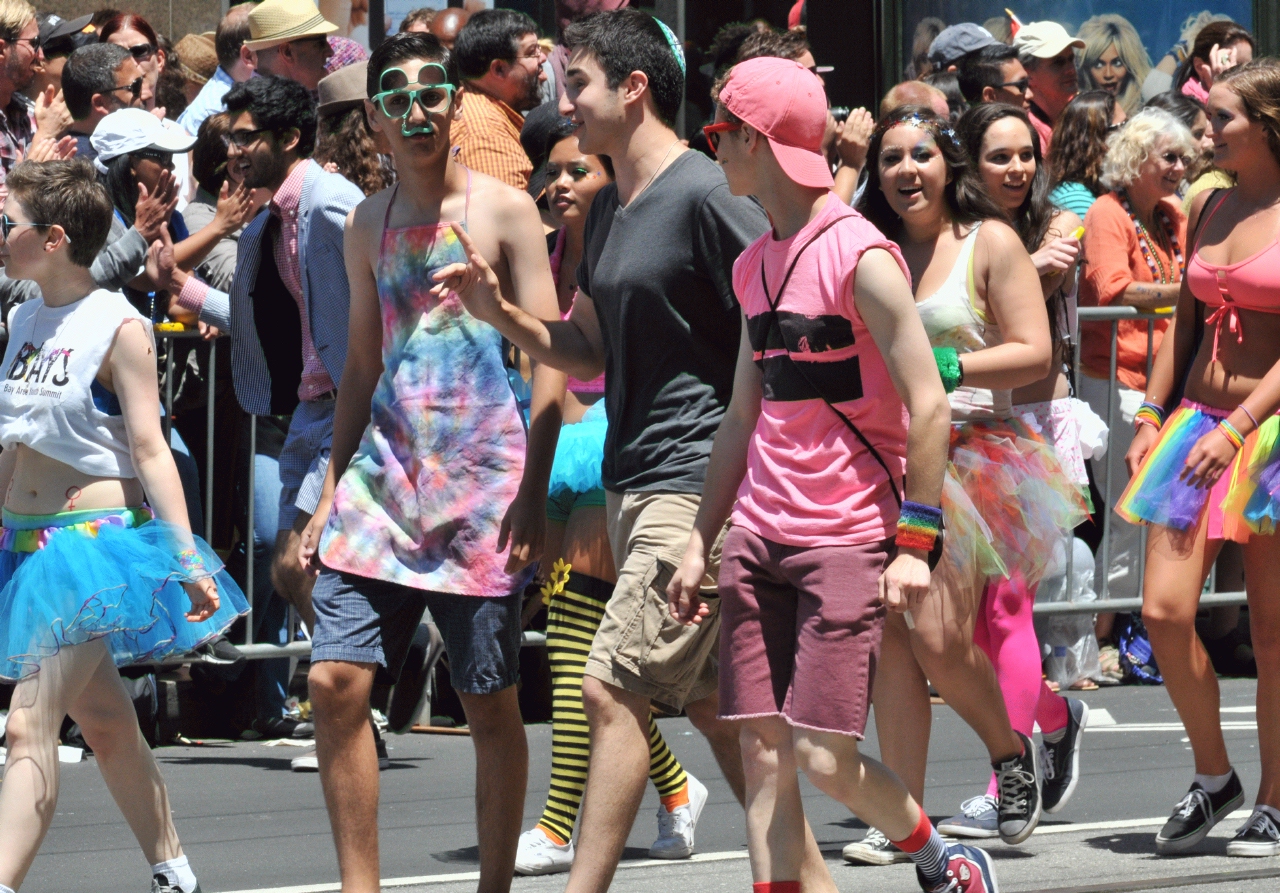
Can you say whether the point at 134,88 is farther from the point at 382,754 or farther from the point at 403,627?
the point at 403,627

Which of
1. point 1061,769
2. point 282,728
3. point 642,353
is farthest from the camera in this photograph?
point 282,728

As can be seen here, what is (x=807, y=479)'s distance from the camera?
13.8ft

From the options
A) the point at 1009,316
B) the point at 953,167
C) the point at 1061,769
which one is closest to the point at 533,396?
the point at 1009,316

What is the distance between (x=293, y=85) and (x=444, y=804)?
2.57 meters

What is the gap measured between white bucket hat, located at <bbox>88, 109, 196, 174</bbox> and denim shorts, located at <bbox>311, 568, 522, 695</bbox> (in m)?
3.25

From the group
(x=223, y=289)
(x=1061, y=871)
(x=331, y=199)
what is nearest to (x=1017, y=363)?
(x=1061, y=871)

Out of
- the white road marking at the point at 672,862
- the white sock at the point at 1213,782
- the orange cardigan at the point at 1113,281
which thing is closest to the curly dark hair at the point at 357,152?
the white road marking at the point at 672,862

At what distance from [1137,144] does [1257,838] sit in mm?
4018

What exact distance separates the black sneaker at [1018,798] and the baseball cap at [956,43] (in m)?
6.00

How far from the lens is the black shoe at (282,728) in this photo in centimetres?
756

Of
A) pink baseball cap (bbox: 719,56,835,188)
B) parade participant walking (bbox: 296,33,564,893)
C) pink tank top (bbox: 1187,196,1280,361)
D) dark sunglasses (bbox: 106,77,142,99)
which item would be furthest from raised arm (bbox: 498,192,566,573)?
dark sunglasses (bbox: 106,77,142,99)

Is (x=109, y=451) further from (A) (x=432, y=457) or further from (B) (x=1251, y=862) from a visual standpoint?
(B) (x=1251, y=862)

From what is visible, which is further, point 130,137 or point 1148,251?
point 1148,251

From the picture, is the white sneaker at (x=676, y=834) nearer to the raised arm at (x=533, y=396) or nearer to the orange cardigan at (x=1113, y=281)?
the raised arm at (x=533, y=396)
